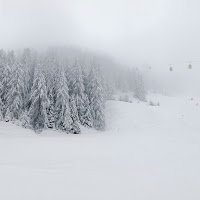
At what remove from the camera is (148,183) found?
7.67 m

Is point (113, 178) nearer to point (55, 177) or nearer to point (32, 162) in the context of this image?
point (55, 177)

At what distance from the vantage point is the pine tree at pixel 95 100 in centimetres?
3769

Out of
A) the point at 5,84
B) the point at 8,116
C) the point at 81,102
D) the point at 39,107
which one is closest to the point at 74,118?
the point at 81,102

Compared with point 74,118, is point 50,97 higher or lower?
higher

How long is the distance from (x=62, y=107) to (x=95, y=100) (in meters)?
7.48

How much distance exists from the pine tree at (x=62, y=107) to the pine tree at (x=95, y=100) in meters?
6.04

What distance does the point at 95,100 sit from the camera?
3862 cm

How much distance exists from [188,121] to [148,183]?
36749mm

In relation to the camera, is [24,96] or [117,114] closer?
[24,96]

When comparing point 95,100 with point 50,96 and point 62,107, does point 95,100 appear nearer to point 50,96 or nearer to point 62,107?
point 62,107

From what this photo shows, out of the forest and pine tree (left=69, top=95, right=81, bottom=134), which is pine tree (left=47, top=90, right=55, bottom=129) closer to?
the forest

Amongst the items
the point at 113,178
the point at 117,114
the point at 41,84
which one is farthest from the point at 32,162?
the point at 117,114

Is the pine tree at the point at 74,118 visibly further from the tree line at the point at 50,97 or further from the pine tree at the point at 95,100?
the pine tree at the point at 95,100

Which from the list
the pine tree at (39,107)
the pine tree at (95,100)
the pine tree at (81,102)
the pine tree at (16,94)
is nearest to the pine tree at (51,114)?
the pine tree at (39,107)
